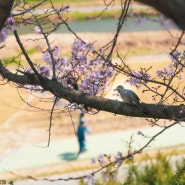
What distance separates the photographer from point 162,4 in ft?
8.24

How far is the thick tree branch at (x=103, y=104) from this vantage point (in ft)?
17.6

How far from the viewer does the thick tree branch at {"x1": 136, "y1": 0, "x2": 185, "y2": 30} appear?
8.05 ft

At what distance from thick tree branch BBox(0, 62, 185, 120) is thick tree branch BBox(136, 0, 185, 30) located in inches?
106

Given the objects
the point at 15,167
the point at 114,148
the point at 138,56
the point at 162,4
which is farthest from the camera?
the point at 138,56

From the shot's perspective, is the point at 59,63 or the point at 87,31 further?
the point at 87,31

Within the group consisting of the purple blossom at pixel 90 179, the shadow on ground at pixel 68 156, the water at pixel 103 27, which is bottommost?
the purple blossom at pixel 90 179

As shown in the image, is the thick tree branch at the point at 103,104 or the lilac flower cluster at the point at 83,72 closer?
the thick tree branch at the point at 103,104

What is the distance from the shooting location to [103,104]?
561cm

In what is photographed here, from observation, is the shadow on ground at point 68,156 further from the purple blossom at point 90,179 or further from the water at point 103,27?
the water at point 103,27

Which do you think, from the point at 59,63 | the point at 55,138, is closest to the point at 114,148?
the point at 55,138

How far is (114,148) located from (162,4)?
14060 mm

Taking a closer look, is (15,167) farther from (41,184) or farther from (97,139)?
(97,139)

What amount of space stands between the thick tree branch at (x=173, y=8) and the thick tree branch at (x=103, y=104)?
2697 mm

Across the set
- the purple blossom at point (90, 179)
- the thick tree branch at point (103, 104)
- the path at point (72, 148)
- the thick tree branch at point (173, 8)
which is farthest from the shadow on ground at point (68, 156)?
the thick tree branch at point (173, 8)
